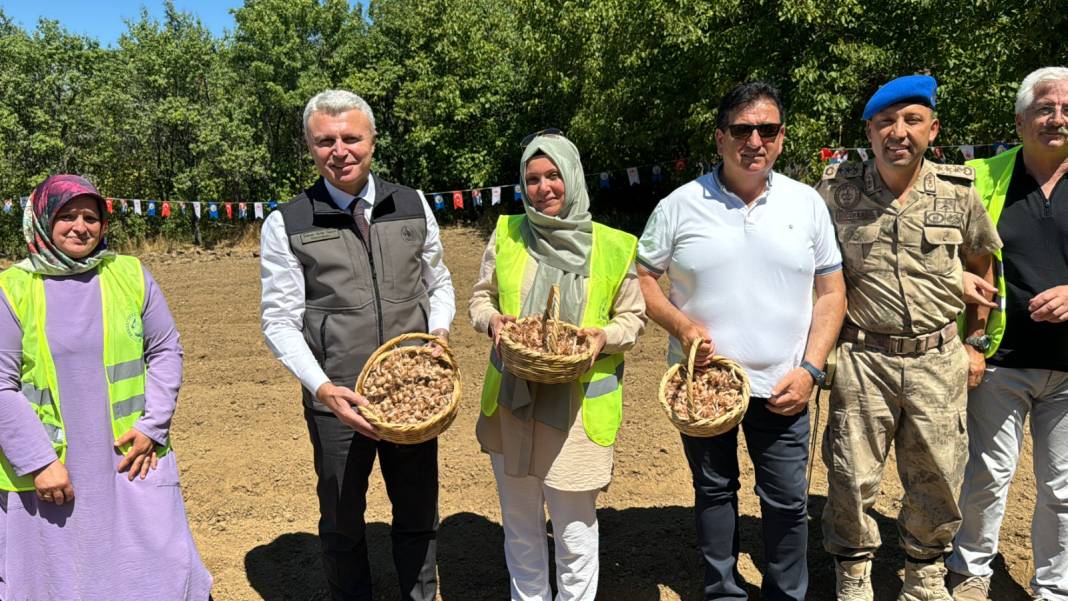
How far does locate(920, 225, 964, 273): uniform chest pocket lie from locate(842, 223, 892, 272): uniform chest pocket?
0.14m

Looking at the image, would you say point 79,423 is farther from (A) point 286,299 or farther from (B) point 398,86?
(B) point 398,86

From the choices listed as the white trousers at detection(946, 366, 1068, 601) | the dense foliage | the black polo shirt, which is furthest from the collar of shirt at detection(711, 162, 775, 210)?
the dense foliage

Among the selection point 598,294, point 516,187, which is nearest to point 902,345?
point 598,294

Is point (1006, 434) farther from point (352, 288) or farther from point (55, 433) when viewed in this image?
point (55, 433)

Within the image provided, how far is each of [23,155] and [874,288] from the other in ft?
69.0

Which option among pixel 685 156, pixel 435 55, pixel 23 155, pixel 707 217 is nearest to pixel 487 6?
pixel 435 55

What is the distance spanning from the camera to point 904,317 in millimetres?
2797

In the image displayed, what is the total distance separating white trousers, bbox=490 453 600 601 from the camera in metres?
2.77

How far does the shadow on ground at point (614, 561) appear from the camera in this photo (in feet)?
11.1

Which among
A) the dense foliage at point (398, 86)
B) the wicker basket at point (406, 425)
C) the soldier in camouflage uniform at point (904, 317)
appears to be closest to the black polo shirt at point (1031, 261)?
the soldier in camouflage uniform at point (904, 317)

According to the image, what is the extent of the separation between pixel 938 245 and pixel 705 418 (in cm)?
109

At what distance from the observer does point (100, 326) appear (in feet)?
8.09

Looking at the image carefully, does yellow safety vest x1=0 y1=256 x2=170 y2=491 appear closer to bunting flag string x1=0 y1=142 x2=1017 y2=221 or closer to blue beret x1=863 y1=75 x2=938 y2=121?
blue beret x1=863 y1=75 x2=938 y2=121

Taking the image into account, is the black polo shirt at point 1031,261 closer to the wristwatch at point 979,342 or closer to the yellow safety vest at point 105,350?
the wristwatch at point 979,342
